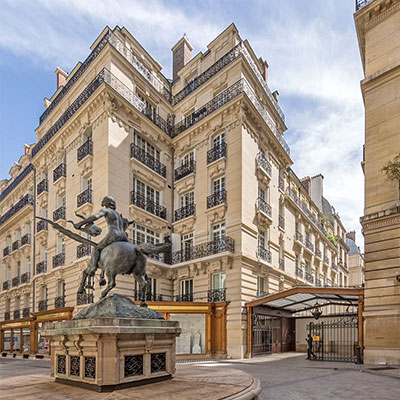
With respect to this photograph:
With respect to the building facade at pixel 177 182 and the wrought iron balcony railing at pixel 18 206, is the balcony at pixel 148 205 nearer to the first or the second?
the building facade at pixel 177 182

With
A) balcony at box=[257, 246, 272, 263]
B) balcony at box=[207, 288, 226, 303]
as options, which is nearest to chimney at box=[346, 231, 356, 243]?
balcony at box=[257, 246, 272, 263]

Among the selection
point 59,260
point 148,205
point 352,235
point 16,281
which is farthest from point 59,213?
point 352,235

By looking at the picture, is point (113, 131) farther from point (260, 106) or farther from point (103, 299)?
point (103, 299)

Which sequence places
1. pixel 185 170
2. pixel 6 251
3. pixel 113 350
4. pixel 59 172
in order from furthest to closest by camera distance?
pixel 6 251 < pixel 59 172 < pixel 185 170 < pixel 113 350

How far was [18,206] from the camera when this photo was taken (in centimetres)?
3072

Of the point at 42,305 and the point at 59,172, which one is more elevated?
the point at 59,172

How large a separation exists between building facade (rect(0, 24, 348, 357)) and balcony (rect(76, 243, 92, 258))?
0.12 m

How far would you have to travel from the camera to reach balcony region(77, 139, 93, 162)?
2078 centimetres

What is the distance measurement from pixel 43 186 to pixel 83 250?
8.72 m

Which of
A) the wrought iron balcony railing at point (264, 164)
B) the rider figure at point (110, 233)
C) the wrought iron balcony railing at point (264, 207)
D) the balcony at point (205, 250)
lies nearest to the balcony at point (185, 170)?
the wrought iron balcony railing at point (264, 164)

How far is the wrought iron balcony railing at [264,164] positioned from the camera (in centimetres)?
2247

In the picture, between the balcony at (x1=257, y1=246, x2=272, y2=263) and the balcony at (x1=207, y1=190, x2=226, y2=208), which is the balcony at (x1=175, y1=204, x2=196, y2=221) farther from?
the balcony at (x1=257, y1=246, x2=272, y2=263)

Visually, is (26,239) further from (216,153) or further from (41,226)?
(216,153)

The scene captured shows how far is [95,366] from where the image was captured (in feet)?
18.8
